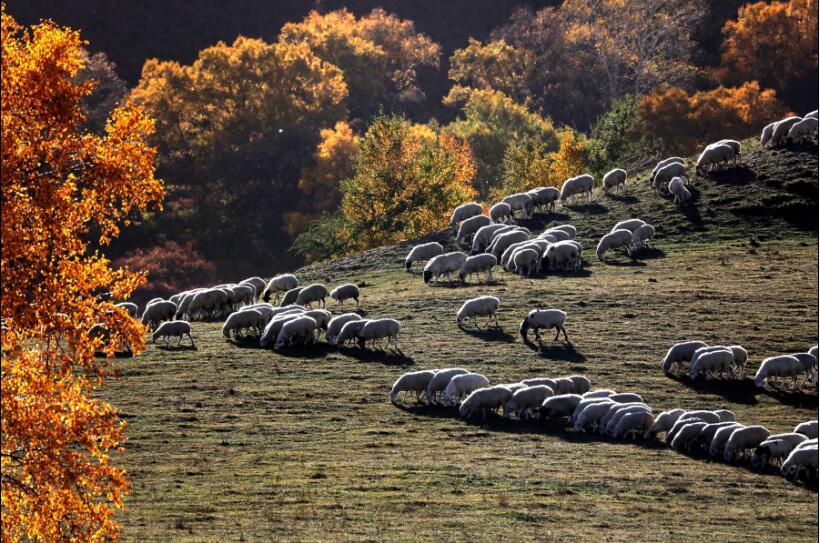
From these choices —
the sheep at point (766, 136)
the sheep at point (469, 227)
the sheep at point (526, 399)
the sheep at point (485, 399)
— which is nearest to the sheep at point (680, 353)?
the sheep at point (526, 399)

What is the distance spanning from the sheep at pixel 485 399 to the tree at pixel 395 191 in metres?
49.2

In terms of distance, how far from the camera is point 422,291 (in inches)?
1873

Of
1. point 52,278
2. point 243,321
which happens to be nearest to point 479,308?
point 243,321

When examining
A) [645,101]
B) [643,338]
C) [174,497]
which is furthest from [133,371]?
[645,101]

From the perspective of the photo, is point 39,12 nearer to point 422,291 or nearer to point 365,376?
point 422,291

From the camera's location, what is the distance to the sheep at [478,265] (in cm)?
4819

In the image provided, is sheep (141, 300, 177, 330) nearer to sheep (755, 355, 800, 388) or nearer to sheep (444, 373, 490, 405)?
sheep (444, 373, 490, 405)

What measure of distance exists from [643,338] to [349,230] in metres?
43.5

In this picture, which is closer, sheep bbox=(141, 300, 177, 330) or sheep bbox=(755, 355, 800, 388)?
sheep bbox=(755, 355, 800, 388)

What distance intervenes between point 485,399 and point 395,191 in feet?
178

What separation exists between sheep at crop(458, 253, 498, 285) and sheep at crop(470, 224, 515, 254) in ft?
16.6

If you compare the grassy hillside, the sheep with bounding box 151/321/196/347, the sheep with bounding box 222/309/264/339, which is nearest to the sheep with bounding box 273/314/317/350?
the grassy hillside

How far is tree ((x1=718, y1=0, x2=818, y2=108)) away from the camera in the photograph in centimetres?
13162

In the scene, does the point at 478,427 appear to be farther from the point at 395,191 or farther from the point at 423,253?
the point at 395,191
